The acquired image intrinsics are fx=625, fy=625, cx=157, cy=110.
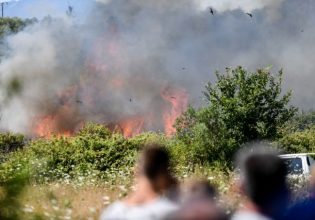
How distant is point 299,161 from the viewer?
1580 cm

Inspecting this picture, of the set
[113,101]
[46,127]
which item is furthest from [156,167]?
[113,101]

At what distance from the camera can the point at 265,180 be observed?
338 cm

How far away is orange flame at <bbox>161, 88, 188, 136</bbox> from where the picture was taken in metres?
51.5

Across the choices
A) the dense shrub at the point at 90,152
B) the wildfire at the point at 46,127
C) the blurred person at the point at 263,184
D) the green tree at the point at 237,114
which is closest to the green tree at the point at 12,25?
the wildfire at the point at 46,127

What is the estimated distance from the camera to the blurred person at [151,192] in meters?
3.94

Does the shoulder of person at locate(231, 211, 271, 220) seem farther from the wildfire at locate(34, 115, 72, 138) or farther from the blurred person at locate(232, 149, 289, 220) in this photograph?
the wildfire at locate(34, 115, 72, 138)

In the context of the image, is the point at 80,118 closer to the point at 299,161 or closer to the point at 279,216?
the point at 299,161

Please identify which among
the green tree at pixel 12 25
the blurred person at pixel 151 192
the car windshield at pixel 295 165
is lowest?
the blurred person at pixel 151 192

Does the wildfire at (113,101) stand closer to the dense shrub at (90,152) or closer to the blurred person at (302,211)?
the dense shrub at (90,152)

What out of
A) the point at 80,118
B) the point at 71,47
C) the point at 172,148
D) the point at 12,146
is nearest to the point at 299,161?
the point at 172,148

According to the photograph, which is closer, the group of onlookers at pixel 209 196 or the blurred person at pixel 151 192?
the group of onlookers at pixel 209 196

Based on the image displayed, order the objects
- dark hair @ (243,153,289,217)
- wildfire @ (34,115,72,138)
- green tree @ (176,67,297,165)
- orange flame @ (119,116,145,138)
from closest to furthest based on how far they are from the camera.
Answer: dark hair @ (243,153,289,217) < green tree @ (176,67,297,165) < wildfire @ (34,115,72,138) < orange flame @ (119,116,145,138)

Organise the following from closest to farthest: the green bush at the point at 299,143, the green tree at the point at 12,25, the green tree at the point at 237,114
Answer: the green tree at the point at 237,114 < the green bush at the point at 299,143 < the green tree at the point at 12,25

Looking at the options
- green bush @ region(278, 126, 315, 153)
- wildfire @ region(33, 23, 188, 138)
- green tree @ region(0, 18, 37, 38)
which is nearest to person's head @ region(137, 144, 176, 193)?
green bush @ region(278, 126, 315, 153)
